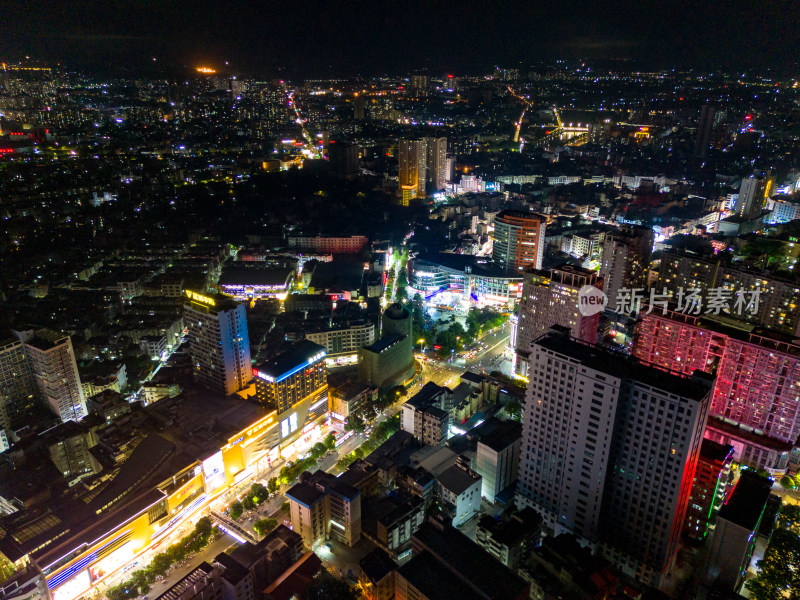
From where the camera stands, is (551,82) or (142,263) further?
(551,82)

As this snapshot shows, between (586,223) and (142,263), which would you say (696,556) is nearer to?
(586,223)

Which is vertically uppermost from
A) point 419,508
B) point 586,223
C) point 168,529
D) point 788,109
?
point 788,109

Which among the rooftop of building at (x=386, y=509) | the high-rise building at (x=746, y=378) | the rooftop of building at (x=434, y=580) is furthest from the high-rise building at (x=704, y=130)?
the rooftop of building at (x=434, y=580)

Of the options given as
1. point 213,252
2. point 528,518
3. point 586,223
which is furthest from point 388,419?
point 586,223

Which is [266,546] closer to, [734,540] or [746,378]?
[734,540]

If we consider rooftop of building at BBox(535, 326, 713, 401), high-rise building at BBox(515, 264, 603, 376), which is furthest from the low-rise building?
high-rise building at BBox(515, 264, 603, 376)

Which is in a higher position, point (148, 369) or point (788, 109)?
point (788, 109)

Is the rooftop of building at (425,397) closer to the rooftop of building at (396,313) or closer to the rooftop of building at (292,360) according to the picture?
the rooftop of building at (292,360)

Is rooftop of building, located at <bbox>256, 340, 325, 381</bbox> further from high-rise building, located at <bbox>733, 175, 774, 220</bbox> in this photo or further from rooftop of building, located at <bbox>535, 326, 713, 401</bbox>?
high-rise building, located at <bbox>733, 175, 774, 220</bbox>
